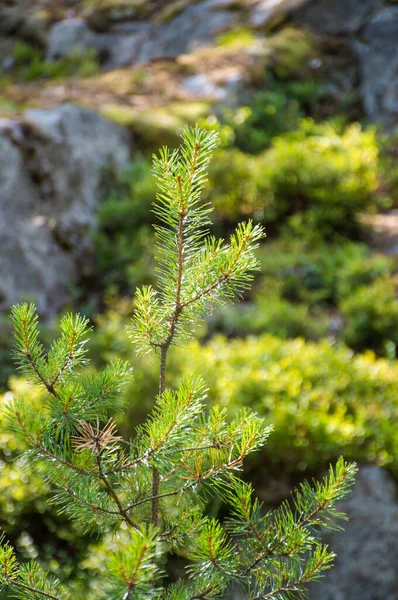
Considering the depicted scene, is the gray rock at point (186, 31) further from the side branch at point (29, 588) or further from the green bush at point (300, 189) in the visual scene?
the side branch at point (29, 588)

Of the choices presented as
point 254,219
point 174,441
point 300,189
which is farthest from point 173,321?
point 300,189

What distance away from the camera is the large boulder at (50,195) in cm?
543

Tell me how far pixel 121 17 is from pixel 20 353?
13.5 m

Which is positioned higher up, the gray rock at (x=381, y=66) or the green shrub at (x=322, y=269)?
the gray rock at (x=381, y=66)

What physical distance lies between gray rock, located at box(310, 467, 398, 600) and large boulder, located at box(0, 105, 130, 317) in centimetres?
349

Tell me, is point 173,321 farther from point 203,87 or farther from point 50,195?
point 203,87

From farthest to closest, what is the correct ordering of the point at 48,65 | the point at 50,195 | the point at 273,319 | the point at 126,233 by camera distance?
the point at 48,65
the point at 126,233
the point at 50,195
the point at 273,319

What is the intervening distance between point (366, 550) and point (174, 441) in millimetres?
1979

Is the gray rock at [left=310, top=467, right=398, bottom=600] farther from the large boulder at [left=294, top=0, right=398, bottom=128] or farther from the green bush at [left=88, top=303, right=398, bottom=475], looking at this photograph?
the large boulder at [left=294, top=0, right=398, bottom=128]

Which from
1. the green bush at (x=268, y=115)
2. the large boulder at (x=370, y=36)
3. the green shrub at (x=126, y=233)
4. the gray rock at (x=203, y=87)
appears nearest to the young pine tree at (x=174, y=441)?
the green shrub at (x=126, y=233)

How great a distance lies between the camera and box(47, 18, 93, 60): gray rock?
12.2 metres

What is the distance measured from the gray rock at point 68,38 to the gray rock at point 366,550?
1158cm

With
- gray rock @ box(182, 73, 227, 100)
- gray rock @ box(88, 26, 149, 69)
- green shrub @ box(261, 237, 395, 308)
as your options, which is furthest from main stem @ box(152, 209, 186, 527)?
gray rock @ box(88, 26, 149, 69)

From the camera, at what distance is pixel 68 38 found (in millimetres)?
12500
